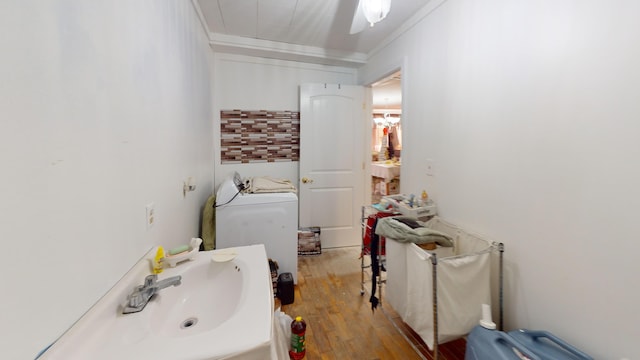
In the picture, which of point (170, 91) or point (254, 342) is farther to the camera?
point (170, 91)

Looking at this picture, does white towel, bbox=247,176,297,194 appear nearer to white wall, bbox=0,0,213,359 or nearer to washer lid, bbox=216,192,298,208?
washer lid, bbox=216,192,298,208

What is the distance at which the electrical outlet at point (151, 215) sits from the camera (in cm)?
117

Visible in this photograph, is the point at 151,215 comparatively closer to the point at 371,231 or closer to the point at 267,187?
the point at 267,187

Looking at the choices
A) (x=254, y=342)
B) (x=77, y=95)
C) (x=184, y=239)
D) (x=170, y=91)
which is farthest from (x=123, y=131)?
(x=184, y=239)

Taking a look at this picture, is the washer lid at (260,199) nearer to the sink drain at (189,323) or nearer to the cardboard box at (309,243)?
the cardboard box at (309,243)

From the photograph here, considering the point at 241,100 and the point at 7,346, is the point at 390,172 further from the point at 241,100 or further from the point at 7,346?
the point at 7,346

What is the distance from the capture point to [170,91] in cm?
148

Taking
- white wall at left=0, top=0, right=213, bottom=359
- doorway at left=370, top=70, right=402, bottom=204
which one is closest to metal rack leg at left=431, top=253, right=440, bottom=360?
white wall at left=0, top=0, right=213, bottom=359

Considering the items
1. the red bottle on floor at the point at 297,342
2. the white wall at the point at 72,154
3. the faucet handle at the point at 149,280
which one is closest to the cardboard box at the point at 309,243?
the red bottle on floor at the point at 297,342

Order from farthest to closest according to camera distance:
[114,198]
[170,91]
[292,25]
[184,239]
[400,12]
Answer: [292,25] < [400,12] < [184,239] < [170,91] < [114,198]

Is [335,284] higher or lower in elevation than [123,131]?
lower

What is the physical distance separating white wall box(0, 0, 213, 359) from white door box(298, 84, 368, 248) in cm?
205

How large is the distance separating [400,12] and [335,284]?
8.37ft

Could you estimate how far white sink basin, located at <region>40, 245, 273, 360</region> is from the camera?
0.67 m
